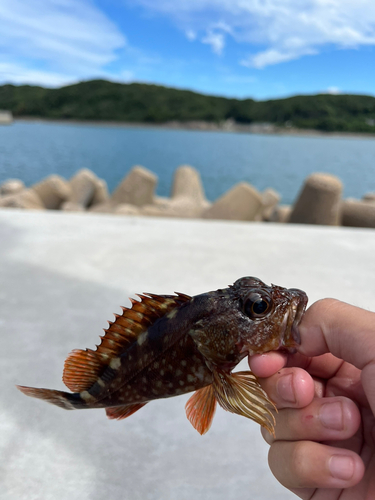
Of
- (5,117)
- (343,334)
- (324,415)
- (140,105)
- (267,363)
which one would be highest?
(140,105)

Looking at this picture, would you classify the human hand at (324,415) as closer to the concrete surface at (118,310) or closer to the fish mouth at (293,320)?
the fish mouth at (293,320)

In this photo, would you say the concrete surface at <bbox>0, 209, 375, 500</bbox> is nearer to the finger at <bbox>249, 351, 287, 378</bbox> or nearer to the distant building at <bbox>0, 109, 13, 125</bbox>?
the finger at <bbox>249, 351, 287, 378</bbox>

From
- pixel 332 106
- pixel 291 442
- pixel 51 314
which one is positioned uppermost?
pixel 332 106

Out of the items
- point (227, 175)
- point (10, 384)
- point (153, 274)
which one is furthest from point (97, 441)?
point (227, 175)

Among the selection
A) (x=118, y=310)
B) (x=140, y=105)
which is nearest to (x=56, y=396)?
(x=118, y=310)

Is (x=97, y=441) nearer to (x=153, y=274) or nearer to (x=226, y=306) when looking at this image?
(x=226, y=306)

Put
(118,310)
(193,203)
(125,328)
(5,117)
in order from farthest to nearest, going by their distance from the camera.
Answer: (5,117), (193,203), (118,310), (125,328)

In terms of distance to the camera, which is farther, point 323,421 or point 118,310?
point 118,310

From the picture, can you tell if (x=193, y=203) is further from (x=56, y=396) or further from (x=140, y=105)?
(x=140, y=105)
